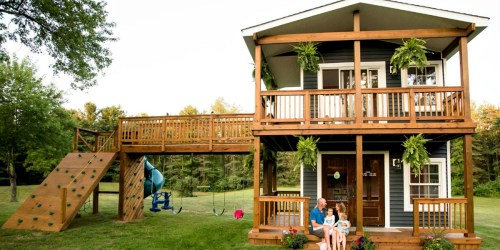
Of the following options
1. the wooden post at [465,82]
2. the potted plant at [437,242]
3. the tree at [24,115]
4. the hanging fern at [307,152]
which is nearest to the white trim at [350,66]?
the wooden post at [465,82]

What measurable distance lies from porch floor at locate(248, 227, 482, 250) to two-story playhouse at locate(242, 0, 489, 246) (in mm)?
85

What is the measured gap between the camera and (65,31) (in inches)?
578

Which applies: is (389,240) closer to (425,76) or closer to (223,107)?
(425,76)

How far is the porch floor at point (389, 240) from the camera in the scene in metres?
10.1

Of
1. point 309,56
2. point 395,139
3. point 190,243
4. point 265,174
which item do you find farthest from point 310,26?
point 190,243

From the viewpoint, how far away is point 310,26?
40.9ft

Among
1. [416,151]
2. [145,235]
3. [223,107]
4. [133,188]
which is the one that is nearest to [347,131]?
[416,151]

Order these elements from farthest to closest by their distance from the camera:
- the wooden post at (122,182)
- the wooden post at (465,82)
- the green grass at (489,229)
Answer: the wooden post at (122,182) → the green grass at (489,229) → the wooden post at (465,82)

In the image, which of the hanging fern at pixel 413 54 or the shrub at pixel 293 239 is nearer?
the shrub at pixel 293 239

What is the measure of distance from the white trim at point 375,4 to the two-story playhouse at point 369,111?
3 cm

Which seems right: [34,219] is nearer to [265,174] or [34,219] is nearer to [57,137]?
[265,174]

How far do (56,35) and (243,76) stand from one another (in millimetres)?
44872

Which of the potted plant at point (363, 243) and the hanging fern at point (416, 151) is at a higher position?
the hanging fern at point (416, 151)

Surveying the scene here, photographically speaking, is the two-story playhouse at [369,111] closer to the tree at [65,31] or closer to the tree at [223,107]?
the tree at [65,31]
